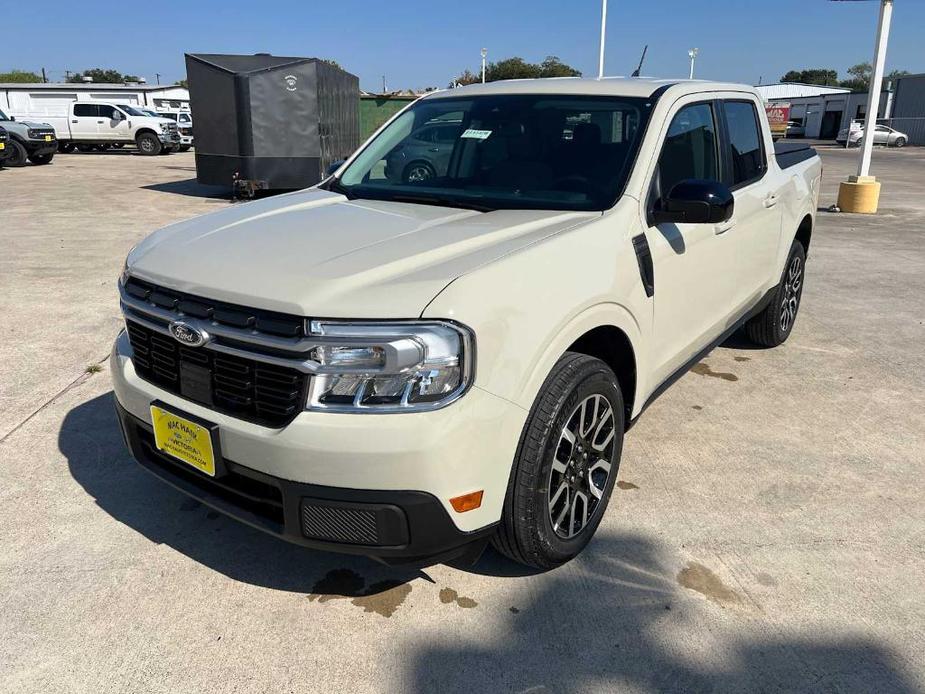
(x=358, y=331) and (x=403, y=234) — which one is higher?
(x=403, y=234)

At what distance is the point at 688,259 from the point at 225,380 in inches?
82.9

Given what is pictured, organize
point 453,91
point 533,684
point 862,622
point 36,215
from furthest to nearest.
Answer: point 36,215 → point 453,91 → point 862,622 → point 533,684

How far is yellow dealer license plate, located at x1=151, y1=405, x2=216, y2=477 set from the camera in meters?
2.37

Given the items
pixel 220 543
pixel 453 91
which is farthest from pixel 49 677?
pixel 453 91

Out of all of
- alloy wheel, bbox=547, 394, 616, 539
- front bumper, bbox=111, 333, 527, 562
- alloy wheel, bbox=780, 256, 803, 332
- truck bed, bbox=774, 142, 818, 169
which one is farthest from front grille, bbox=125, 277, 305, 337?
alloy wheel, bbox=780, 256, 803, 332

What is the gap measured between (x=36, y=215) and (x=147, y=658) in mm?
11460

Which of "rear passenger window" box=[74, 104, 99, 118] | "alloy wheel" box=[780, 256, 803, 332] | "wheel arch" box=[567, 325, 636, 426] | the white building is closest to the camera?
"wheel arch" box=[567, 325, 636, 426]

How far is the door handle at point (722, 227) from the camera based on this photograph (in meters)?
3.61

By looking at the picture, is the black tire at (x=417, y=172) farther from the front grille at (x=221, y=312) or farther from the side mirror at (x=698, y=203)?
the front grille at (x=221, y=312)

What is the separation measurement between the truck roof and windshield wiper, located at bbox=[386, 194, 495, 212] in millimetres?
807

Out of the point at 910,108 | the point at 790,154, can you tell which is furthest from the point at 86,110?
the point at 910,108

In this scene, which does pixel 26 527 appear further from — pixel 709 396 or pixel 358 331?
pixel 709 396

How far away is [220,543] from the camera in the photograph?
296 cm

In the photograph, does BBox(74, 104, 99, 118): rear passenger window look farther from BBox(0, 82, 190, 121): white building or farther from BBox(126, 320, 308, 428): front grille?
BBox(126, 320, 308, 428): front grille
